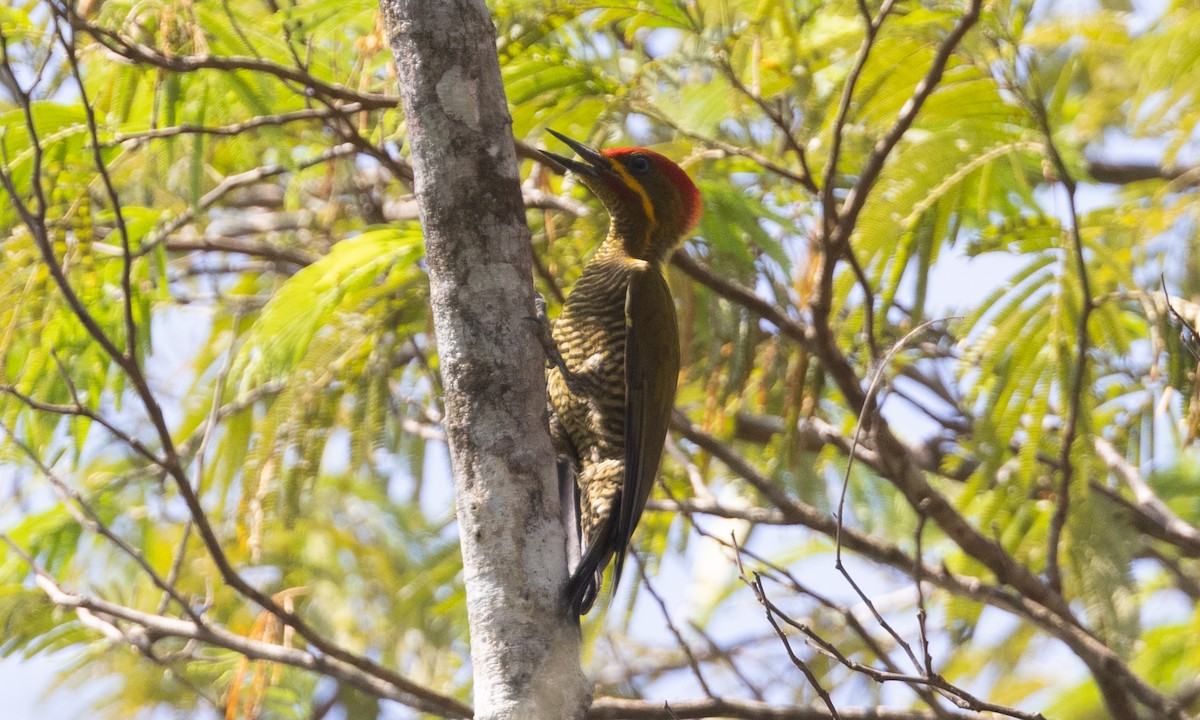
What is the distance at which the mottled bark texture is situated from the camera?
89.6 inches

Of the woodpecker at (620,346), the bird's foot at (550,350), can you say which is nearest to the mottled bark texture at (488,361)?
the bird's foot at (550,350)

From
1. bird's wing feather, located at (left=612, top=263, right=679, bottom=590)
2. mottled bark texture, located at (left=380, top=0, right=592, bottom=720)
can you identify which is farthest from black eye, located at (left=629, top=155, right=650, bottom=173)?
mottled bark texture, located at (left=380, top=0, right=592, bottom=720)

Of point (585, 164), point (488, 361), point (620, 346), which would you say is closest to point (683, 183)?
point (585, 164)

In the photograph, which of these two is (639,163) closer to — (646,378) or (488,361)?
(646,378)

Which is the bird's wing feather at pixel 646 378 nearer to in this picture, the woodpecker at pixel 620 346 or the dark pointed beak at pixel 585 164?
the woodpecker at pixel 620 346

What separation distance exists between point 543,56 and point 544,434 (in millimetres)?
1613

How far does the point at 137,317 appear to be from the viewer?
3764 mm

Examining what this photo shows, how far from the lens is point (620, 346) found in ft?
12.1

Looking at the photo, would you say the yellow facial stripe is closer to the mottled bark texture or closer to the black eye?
the black eye

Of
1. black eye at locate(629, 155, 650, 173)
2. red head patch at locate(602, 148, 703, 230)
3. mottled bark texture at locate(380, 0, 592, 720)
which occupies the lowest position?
mottled bark texture at locate(380, 0, 592, 720)

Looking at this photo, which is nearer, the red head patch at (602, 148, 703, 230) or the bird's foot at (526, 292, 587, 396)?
the bird's foot at (526, 292, 587, 396)

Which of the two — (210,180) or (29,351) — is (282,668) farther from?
(210,180)

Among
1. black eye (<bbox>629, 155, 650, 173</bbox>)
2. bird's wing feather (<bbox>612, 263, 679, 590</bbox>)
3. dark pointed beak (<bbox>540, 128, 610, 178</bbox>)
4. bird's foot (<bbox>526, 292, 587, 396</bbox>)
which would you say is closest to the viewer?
bird's foot (<bbox>526, 292, 587, 396</bbox>)

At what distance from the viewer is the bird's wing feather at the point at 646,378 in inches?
131
